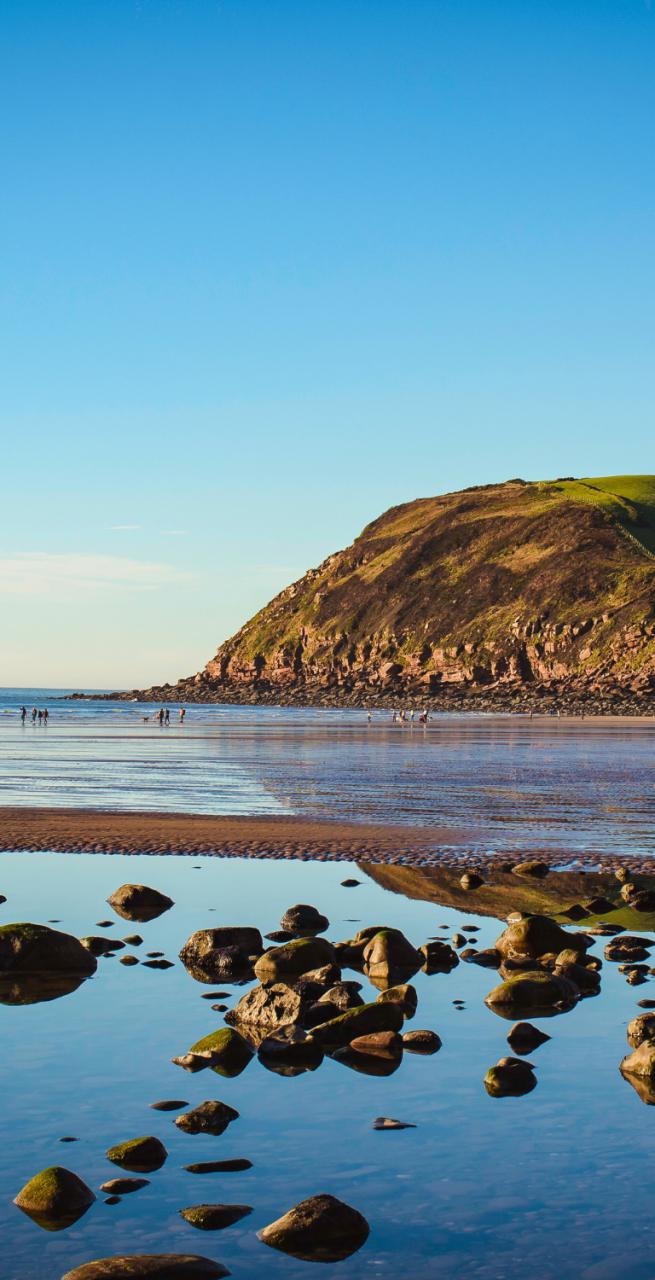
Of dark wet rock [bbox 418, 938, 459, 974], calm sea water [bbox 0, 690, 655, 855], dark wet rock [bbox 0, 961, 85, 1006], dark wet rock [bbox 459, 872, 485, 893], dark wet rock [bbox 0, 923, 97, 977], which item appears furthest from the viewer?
calm sea water [bbox 0, 690, 655, 855]

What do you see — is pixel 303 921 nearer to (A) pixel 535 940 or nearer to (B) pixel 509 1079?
(A) pixel 535 940

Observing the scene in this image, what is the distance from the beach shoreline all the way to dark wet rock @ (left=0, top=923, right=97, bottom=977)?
977 cm

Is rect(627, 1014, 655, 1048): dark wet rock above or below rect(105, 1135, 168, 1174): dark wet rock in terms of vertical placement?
above

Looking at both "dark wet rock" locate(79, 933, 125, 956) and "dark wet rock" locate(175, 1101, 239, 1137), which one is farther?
"dark wet rock" locate(79, 933, 125, 956)

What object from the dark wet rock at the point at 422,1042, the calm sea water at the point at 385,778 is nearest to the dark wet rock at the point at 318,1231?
the dark wet rock at the point at 422,1042

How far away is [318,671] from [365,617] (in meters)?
11.3

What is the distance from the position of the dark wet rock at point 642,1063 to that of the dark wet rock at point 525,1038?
3.30 feet

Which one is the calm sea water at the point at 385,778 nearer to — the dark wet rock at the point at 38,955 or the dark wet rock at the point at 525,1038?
the dark wet rock at the point at 38,955

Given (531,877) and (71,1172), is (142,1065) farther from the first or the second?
(531,877)

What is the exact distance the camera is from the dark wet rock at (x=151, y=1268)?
24.8ft

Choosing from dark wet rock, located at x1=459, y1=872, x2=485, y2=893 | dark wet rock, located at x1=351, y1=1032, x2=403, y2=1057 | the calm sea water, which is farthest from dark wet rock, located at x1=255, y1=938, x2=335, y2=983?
the calm sea water

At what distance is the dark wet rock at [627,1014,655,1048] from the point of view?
12445mm

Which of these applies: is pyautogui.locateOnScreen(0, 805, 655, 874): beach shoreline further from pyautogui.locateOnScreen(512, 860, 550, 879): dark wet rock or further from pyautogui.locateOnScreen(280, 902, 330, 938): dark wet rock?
pyautogui.locateOnScreen(280, 902, 330, 938): dark wet rock

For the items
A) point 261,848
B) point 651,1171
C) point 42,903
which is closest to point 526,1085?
point 651,1171
